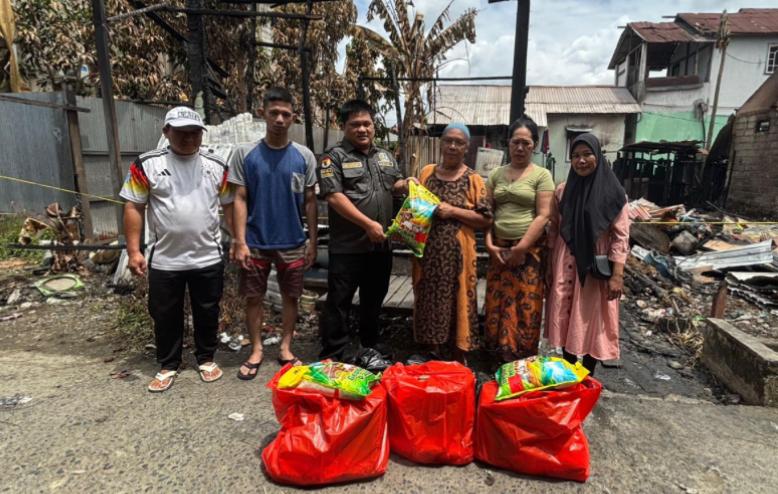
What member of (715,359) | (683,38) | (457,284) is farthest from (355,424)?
(683,38)

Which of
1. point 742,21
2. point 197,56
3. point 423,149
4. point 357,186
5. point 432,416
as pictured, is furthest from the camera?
point 742,21

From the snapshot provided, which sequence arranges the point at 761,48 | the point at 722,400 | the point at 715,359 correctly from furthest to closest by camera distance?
the point at 761,48 → the point at 715,359 → the point at 722,400

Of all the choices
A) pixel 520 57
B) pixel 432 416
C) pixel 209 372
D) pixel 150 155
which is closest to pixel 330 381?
pixel 432 416

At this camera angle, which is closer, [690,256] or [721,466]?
[721,466]

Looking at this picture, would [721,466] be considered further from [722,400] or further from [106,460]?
[106,460]

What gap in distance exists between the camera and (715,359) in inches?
137

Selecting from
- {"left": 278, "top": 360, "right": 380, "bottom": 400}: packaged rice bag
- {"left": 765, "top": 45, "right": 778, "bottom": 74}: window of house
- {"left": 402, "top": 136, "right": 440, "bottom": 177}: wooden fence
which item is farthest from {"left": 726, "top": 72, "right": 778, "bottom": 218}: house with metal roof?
{"left": 278, "top": 360, "right": 380, "bottom": 400}: packaged rice bag

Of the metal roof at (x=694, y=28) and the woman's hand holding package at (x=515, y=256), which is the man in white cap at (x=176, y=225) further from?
the metal roof at (x=694, y=28)

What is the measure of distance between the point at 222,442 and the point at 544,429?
1568 millimetres

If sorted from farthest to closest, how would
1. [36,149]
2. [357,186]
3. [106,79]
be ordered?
[36,149]
[106,79]
[357,186]

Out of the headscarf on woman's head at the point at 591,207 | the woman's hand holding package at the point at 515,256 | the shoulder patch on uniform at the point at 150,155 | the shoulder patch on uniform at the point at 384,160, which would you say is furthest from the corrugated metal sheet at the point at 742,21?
the shoulder patch on uniform at the point at 150,155

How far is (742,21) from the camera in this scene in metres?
20.8

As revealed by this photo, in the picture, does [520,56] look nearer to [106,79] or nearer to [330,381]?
[330,381]

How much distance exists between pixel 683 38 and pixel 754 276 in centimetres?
1985
